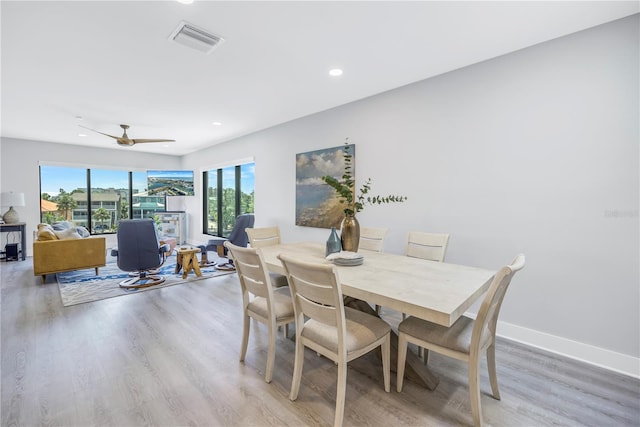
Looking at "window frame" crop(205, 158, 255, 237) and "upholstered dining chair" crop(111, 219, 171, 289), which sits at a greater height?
"window frame" crop(205, 158, 255, 237)

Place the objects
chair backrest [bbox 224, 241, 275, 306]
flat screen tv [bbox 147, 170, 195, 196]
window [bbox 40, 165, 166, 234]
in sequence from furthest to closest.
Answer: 1. flat screen tv [bbox 147, 170, 195, 196]
2. window [bbox 40, 165, 166, 234]
3. chair backrest [bbox 224, 241, 275, 306]

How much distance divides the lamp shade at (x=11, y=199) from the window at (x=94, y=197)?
806mm

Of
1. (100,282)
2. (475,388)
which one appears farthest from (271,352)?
(100,282)

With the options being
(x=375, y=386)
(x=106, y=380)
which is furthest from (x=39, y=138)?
(x=375, y=386)

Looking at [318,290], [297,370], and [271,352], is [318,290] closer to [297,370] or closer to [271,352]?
[297,370]

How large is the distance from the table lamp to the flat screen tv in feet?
8.14

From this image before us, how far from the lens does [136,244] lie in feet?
12.9

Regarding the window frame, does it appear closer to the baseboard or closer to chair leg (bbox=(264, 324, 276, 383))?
chair leg (bbox=(264, 324, 276, 383))

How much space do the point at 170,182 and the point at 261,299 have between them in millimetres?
6734

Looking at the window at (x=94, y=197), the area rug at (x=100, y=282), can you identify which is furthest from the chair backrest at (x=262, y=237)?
the window at (x=94, y=197)

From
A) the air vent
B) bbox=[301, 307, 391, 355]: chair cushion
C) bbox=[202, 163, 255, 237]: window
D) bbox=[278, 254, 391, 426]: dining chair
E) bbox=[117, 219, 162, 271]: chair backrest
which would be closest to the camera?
bbox=[278, 254, 391, 426]: dining chair

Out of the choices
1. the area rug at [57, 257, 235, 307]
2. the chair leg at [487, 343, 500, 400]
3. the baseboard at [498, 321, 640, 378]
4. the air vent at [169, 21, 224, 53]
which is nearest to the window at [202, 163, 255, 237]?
the area rug at [57, 257, 235, 307]

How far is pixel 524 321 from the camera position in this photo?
8.45 feet

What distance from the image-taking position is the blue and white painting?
3994 millimetres
